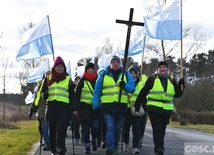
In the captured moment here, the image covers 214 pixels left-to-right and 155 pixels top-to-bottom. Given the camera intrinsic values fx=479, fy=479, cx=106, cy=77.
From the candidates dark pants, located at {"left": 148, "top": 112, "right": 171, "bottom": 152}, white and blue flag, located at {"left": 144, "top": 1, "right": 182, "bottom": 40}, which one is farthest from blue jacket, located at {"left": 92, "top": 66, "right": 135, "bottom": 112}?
white and blue flag, located at {"left": 144, "top": 1, "right": 182, "bottom": 40}

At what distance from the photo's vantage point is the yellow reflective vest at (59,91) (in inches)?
385

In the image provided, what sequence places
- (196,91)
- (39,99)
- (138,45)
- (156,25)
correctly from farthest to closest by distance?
(196,91) < (138,45) < (156,25) < (39,99)

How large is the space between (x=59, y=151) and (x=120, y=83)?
1.85 metres

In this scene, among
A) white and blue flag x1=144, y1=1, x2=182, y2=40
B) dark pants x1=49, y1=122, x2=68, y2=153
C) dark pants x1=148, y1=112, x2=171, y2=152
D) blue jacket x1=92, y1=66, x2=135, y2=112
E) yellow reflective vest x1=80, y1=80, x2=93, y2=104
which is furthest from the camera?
white and blue flag x1=144, y1=1, x2=182, y2=40

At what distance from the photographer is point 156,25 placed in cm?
1338

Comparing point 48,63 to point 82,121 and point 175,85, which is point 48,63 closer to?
point 82,121

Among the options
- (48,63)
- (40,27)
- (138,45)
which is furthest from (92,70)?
(48,63)

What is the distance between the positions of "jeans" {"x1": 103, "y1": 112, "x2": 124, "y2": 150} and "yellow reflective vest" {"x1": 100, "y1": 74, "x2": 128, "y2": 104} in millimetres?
292

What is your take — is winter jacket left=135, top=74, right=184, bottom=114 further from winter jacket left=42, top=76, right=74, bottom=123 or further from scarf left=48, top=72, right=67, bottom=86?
scarf left=48, top=72, right=67, bottom=86

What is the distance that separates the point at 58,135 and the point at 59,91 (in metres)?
0.89

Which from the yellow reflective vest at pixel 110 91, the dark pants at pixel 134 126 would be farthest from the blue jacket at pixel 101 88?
the dark pants at pixel 134 126

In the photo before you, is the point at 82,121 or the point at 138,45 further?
the point at 138,45

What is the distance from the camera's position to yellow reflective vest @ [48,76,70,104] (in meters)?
9.79

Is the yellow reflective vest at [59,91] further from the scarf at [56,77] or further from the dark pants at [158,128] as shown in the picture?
the dark pants at [158,128]
